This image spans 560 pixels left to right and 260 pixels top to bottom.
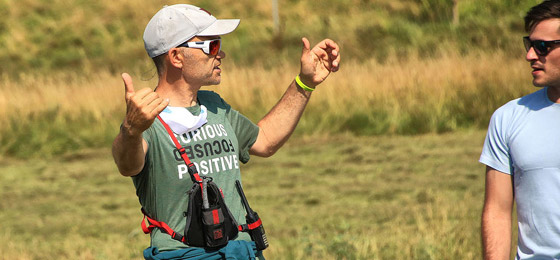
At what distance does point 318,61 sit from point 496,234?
1224 millimetres

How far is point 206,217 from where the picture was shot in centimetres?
350

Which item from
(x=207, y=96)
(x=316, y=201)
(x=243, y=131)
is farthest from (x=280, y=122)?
(x=316, y=201)

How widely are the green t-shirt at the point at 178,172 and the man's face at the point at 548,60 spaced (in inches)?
46.6

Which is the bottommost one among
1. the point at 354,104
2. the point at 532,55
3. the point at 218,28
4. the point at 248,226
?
the point at 354,104

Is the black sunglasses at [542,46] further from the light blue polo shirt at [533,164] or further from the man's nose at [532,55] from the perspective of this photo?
the light blue polo shirt at [533,164]

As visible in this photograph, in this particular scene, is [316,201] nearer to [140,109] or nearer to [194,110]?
[194,110]

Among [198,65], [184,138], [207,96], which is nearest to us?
[184,138]

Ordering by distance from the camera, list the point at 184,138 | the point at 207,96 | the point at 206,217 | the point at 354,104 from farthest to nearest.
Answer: the point at 354,104 → the point at 207,96 → the point at 184,138 → the point at 206,217

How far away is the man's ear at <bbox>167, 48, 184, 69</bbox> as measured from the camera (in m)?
3.74

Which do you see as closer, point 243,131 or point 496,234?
point 496,234

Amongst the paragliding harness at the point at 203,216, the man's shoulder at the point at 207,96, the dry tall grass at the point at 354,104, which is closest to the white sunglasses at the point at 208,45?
the man's shoulder at the point at 207,96

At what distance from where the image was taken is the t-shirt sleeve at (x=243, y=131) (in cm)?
391

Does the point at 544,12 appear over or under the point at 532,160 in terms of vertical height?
over

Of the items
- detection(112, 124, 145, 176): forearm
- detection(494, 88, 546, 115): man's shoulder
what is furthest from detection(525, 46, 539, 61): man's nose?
detection(112, 124, 145, 176): forearm
